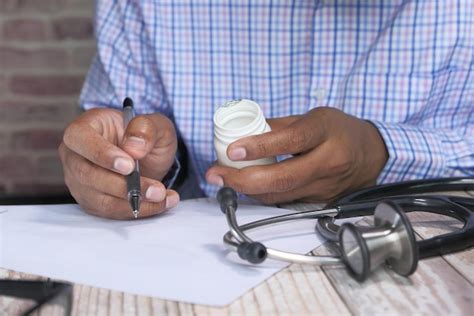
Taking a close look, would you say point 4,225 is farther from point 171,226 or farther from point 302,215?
point 302,215

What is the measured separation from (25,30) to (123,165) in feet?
4.86

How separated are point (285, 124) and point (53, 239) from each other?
1.05ft

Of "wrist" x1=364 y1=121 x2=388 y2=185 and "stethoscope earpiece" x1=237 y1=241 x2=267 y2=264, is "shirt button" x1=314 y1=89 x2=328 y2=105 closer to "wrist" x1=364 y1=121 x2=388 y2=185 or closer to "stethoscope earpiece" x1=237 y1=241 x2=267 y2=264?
"wrist" x1=364 y1=121 x2=388 y2=185

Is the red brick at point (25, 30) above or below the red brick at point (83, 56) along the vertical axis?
above

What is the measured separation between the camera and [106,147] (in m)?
0.83

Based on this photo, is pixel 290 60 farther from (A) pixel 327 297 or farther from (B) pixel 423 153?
(A) pixel 327 297

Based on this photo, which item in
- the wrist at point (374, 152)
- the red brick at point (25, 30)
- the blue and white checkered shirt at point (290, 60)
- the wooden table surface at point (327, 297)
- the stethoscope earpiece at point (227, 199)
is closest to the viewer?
the wooden table surface at point (327, 297)

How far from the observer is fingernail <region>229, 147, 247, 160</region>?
0.79 meters

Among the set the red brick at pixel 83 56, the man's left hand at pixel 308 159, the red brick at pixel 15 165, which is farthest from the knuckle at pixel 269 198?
the red brick at pixel 15 165

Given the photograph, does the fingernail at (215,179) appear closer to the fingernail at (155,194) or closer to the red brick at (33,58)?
the fingernail at (155,194)

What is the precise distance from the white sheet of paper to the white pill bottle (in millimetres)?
77

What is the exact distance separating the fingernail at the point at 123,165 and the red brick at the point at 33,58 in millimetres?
1435

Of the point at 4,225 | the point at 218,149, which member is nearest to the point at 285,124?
the point at 218,149

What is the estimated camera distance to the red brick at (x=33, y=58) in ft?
7.04
